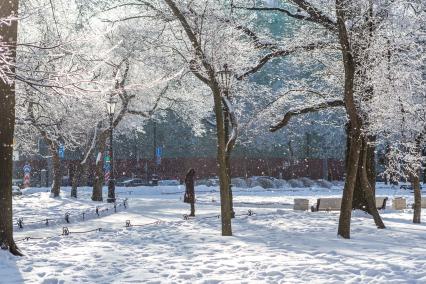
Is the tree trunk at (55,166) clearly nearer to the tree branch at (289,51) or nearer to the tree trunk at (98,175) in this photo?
the tree trunk at (98,175)

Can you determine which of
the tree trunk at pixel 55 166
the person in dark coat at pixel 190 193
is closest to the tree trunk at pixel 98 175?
the tree trunk at pixel 55 166

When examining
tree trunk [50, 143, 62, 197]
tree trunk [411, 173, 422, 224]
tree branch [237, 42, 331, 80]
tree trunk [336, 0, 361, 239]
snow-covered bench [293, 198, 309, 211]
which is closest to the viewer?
tree trunk [336, 0, 361, 239]

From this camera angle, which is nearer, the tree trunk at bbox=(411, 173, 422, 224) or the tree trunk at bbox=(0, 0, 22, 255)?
the tree trunk at bbox=(0, 0, 22, 255)

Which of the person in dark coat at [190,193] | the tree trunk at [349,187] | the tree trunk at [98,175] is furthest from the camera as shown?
the tree trunk at [98,175]

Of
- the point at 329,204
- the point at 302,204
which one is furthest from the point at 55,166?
the point at 329,204

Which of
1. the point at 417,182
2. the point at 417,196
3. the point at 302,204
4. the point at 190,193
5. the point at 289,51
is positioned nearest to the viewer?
Answer: the point at 417,182

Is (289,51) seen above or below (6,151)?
above

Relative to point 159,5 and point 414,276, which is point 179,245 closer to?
point 414,276

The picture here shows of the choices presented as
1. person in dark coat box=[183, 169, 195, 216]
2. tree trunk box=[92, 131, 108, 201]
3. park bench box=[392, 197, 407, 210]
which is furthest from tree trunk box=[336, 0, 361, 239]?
tree trunk box=[92, 131, 108, 201]

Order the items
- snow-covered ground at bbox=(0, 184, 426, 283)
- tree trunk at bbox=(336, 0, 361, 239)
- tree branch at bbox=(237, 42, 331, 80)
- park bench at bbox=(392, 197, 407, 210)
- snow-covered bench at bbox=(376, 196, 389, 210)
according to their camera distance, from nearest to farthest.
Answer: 1. snow-covered ground at bbox=(0, 184, 426, 283)
2. tree trunk at bbox=(336, 0, 361, 239)
3. tree branch at bbox=(237, 42, 331, 80)
4. snow-covered bench at bbox=(376, 196, 389, 210)
5. park bench at bbox=(392, 197, 407, 210)


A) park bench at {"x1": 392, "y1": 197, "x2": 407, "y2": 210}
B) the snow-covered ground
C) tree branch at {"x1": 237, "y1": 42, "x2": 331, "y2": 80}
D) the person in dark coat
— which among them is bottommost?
the snow-covered ground

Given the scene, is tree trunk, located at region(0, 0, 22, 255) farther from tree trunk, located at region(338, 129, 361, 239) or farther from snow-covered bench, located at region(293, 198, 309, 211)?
snow-covered bench, located at region(293, 198, 309, 211)

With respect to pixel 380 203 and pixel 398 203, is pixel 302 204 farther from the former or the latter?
pixel 398 203

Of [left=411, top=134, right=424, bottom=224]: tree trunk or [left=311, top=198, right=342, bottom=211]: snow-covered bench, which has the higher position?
[left=411, top=134, right=424, bottom=224]: tree trunk
